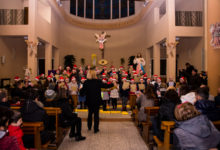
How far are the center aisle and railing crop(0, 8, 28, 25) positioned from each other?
344 inches

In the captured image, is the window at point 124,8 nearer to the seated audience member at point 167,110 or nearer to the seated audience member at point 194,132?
the seated audience member at point 167,110

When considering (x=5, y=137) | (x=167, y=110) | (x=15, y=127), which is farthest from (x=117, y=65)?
(x=5, y=137)

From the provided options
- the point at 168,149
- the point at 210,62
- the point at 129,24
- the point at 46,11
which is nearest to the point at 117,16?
the point at 129,24

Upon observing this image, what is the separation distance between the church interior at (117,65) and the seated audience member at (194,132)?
0.02m

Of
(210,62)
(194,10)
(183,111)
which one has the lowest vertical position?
(183,111)

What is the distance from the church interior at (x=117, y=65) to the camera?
3785 mm

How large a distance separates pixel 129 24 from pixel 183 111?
17618mm

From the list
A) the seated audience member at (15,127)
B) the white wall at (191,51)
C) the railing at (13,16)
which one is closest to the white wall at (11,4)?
the railing at (13,16)

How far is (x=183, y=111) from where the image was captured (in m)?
2.33

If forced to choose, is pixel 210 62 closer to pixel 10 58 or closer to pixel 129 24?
pixel 10 58

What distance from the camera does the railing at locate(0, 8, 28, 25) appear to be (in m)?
11.7

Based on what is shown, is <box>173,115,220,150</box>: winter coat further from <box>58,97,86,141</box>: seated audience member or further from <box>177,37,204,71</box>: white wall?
<box>177,37,204,71</box>: white wall

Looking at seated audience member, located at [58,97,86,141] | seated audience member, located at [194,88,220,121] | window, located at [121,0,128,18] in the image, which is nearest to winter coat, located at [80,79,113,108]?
seated audience member, located at [58,97,86,141]

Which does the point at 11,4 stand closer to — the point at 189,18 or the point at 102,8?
the point at 102,8
